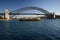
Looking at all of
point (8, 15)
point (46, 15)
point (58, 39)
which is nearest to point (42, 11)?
point (46, 15)

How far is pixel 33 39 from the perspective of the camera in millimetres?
15289

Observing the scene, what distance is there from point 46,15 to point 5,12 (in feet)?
119

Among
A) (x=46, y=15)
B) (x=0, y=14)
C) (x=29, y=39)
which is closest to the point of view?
(x=29, y=39)

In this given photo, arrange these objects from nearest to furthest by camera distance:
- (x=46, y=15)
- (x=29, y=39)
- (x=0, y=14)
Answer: (x=29, y=39) → (x=0, y=14) → (x=46, y=15)

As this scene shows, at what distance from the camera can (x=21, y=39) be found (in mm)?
15156

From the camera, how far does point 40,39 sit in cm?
1523

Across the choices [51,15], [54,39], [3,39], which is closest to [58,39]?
[54,39]

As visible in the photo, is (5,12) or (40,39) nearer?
(40,39)

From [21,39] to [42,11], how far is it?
4856 inches

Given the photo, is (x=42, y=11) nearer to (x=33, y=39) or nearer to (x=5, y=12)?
(x=5, y=12)

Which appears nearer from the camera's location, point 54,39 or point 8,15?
point 54,39

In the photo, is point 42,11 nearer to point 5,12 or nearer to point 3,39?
point 5,12

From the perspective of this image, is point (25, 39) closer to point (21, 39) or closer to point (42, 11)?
point (21, 39)

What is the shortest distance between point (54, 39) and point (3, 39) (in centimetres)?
483
